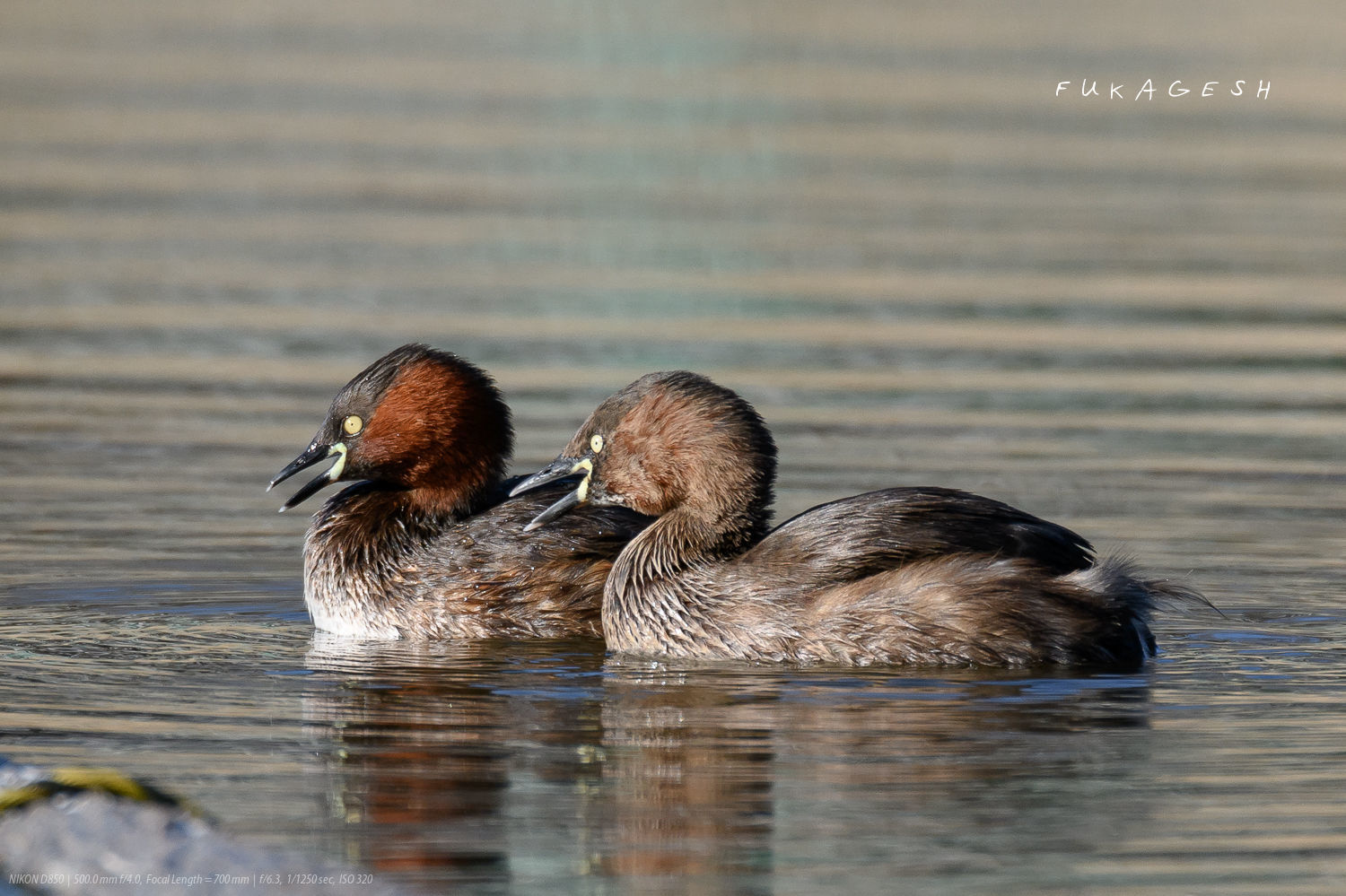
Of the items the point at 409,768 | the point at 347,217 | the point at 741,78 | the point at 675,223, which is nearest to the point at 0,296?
the point at 347,217

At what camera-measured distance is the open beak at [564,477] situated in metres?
9.75

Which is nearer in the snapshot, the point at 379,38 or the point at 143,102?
the point at 143,102

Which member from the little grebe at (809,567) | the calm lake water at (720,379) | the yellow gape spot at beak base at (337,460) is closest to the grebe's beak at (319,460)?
the yellow gape spot at beak base at (337,460)

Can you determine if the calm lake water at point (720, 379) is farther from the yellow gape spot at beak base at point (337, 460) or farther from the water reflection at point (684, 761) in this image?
the yellow gape spot at beak base at point (337, 460)

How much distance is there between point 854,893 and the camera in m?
5.94

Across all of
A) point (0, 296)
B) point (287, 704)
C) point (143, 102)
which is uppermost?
point (143, 102)

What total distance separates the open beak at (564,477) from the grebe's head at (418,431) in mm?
499

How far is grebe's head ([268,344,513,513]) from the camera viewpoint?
10211 mm

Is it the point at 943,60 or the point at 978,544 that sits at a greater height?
the point at 943,60

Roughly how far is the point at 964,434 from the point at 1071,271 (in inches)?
191

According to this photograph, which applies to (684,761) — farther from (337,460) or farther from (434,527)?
(337,460)

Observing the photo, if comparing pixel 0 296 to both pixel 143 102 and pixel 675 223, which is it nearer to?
pixel 675 223

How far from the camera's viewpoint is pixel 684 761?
7.43 m

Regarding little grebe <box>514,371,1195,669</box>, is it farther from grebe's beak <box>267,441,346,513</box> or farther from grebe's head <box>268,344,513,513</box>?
grebe's beak <box>267,441,346,513</box>
